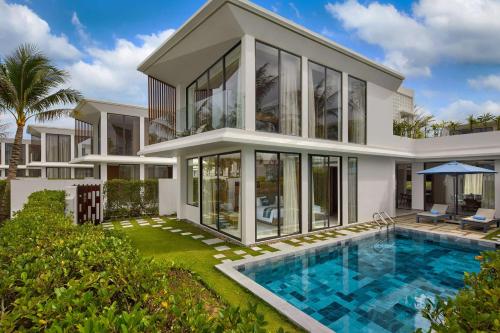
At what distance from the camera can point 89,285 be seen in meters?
2.55

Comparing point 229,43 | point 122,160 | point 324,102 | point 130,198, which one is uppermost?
point 229,43

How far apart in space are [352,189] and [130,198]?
12711 millimetres

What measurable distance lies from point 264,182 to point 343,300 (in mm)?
5006

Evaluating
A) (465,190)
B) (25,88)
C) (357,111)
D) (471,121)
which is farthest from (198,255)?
(471,121)

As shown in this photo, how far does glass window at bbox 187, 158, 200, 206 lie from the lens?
14.0 meters

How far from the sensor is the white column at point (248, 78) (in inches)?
371

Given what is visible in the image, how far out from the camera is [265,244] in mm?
9969

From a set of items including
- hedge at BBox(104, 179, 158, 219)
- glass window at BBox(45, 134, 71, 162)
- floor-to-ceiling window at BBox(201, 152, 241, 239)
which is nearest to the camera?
floor-to-ceiling window at BBox(201, 152, 241, 239)

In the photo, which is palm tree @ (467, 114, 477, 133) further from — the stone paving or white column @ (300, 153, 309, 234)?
white column @ (300, 153, 309, 234)

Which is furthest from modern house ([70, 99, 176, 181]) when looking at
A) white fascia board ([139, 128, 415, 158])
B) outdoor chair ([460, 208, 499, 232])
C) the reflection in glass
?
outdoor chair ([460, 208, 499, 232])

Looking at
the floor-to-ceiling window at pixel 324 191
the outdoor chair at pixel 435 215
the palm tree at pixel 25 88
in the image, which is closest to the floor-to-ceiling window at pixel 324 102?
the floor-to-ceiling window at pixel 324 191

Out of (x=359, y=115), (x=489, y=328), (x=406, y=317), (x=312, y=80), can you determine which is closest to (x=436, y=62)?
(x=359, y=115)

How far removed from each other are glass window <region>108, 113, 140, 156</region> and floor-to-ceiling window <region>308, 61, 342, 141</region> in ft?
60.0

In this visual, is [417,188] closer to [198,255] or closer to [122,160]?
[198,255]
